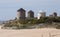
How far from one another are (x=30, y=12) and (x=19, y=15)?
439 centimetres

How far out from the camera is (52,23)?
1142 inches

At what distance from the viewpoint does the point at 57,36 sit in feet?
52.8

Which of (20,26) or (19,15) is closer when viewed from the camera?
(20,26)

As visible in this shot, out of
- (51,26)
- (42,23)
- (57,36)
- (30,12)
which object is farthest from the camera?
(30,12)

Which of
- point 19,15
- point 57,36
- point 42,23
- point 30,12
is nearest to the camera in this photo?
point 57,36

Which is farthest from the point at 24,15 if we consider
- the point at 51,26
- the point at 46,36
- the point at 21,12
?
the point at 46,36

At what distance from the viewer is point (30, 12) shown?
43.2 m

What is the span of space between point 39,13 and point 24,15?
9.80 feet

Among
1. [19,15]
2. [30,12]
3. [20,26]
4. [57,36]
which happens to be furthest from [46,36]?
[30,12]

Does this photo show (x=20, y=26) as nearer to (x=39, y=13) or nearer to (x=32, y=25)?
(x=32, y=25)

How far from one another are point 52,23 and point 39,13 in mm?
11802

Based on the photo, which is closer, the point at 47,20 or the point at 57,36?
the point at 57,36

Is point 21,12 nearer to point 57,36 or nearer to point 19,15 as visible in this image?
point 19,15

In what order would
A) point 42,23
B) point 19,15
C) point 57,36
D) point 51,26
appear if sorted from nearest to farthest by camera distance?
1. point 57,36
2. point 51,26
3. point 42,23
4. point 19,15
